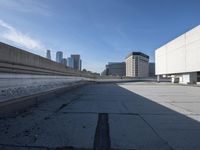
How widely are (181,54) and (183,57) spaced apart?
1714mm

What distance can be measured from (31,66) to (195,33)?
4314 centimetres

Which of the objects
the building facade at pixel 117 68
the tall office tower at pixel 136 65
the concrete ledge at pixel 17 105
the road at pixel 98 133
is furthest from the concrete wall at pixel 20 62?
the building facade at pixel 117 68

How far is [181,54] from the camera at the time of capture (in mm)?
59250

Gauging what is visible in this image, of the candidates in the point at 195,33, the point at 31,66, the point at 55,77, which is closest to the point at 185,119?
the point at 31,66

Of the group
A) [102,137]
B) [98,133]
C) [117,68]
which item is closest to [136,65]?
[117,68]

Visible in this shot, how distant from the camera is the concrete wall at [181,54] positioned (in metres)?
49.8

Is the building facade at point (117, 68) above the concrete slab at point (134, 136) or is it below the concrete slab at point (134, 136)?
above

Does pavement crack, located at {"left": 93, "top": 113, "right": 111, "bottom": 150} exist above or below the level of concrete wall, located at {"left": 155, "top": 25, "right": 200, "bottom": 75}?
below

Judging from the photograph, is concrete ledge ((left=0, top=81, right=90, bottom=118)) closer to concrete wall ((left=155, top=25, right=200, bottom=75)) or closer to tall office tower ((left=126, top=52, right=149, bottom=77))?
concrete wall ((left=155, top=25, right=200, bottom=75))

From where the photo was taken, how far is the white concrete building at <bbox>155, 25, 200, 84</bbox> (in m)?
50.1

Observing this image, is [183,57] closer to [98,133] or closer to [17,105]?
[17,105]

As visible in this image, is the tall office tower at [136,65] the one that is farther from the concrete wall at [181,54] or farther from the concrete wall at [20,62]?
the concrete wall at [20,62]

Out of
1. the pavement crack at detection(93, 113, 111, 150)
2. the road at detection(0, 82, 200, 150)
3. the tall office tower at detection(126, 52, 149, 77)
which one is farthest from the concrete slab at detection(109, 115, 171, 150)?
the tall office tower at detection(126, 52, 149, 77)

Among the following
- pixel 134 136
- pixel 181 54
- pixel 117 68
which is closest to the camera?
pixel 134 136
